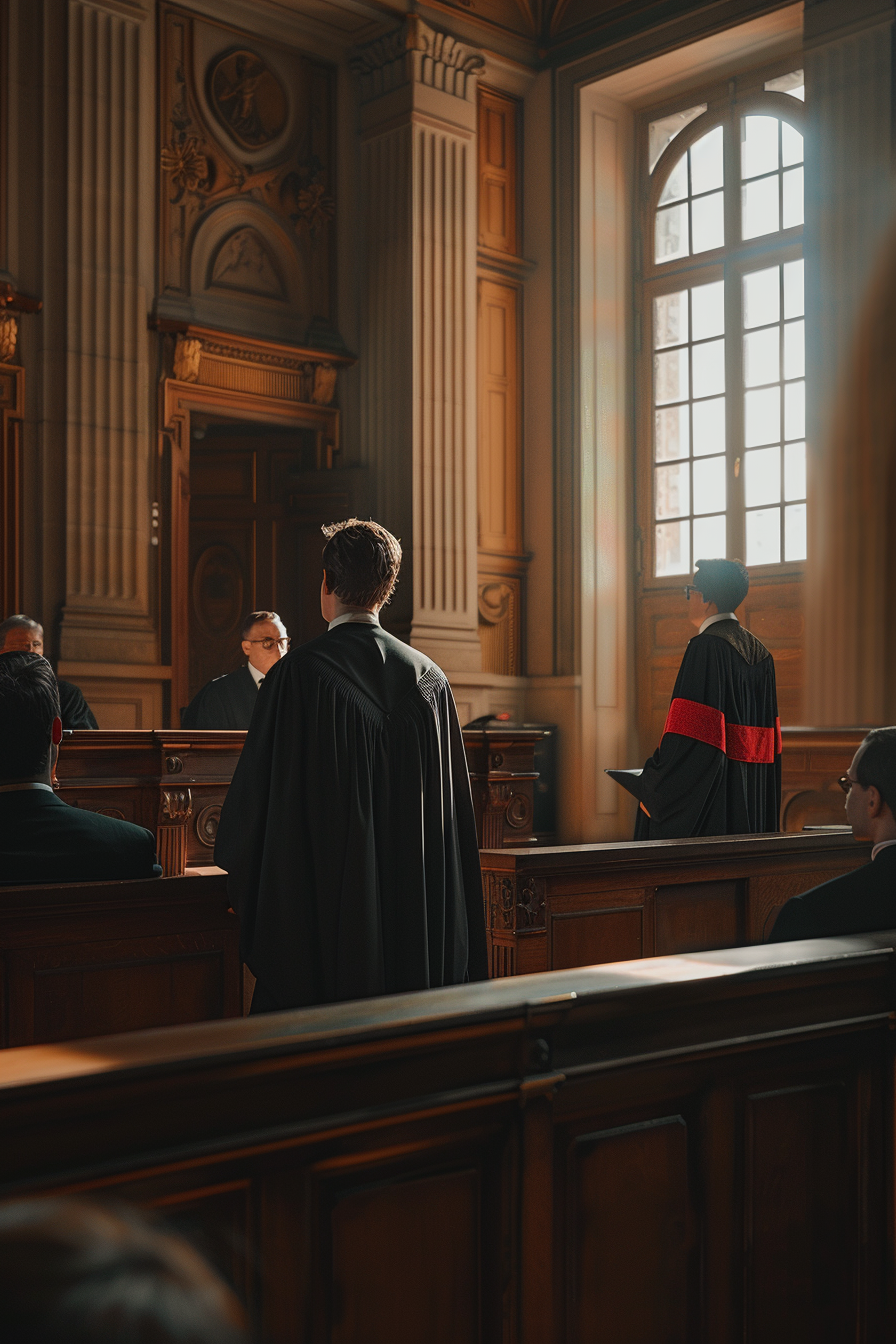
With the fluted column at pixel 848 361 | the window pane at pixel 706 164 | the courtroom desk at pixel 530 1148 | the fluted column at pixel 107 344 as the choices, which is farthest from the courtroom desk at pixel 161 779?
the window pane at pixel 706 164

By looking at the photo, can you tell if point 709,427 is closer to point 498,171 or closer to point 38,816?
point 498,171

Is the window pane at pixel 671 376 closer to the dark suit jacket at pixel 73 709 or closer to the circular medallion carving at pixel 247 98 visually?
the circular medallion carving at pixel 247 98

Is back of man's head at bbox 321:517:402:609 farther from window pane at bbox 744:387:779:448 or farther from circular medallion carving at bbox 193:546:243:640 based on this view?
window pane at bbox 744:387:779:448

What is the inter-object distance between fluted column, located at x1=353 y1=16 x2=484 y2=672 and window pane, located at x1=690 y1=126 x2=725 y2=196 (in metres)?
1.79

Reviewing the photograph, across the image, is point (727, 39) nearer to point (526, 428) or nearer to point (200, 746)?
point (526, 428)

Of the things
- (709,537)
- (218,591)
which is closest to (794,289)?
(709,537)

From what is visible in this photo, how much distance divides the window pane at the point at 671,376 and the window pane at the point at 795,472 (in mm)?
1164

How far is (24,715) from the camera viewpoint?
2787 millimetres

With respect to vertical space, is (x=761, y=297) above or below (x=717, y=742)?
above

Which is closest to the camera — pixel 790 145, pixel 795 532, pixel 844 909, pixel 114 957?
pixel 844 909

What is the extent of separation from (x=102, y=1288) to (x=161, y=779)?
5.37m

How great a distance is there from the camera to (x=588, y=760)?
10039 mm

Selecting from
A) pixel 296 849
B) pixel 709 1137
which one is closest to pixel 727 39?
pixel 296 849

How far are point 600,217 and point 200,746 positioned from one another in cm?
653
